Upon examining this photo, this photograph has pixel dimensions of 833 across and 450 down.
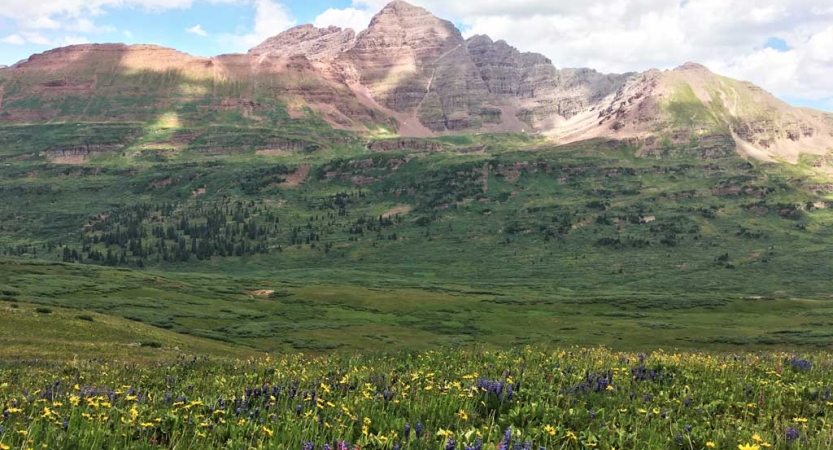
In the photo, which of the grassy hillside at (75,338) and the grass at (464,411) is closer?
the grass at (464,411)

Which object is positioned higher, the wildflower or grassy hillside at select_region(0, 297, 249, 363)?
the wildflower

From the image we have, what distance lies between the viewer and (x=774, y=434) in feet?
28.1

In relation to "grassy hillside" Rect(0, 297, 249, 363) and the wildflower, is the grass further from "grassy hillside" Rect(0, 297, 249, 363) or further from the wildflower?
"grassy hillside" Rect(0, 297, 249, 363)

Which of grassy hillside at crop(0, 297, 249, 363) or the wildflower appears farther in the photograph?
grassy hillside at crop(0, 297, 249, 363)

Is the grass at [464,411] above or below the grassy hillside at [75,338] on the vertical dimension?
above

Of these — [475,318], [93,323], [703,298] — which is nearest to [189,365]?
[93,323]

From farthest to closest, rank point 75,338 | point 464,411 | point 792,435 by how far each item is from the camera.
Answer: point 75,338 → point 464,411 → point 792,435

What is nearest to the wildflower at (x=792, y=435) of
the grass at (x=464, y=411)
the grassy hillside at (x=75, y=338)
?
the grass at (x=464, y=411)

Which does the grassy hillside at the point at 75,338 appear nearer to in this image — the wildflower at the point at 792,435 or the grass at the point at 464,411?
the grass at the point at 464,411

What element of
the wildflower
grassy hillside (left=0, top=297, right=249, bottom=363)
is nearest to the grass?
the wildflower

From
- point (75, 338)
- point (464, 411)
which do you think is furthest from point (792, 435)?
point (75, 338)

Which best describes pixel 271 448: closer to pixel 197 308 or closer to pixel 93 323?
A: pixel 93 323

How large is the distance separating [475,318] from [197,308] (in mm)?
73445

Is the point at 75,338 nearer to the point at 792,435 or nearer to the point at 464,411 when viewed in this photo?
the point at 464,411
